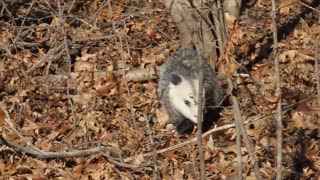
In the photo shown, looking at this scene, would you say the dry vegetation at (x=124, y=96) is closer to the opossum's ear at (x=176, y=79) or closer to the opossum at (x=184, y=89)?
the opossum at (x=184, y=89)

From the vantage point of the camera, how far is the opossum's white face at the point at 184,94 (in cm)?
545

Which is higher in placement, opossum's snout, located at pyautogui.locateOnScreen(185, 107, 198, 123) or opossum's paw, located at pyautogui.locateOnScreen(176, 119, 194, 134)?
opossum's snout, located at pyautogui.locateOnScreen(185, 107, 198, 123)

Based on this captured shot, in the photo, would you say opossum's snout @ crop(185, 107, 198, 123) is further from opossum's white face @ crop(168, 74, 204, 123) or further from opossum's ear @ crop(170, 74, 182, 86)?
opossum's ear @ crop(170, 74, 182, 86)

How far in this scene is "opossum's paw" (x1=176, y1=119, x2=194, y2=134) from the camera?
5.70 m

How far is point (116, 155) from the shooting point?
183 inches

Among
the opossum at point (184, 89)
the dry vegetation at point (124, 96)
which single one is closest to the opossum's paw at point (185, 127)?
the opossum at point (184, 89)

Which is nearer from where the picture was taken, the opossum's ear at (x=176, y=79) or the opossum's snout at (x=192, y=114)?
the opossum's snout at (x=192, y=114)

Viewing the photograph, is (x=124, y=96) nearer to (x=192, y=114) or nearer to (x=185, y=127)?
(x=185, y=127)

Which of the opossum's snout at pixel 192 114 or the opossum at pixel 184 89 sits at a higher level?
the opossum at pixel 184 89

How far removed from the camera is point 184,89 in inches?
221

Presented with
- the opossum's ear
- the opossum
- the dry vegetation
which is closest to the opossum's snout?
the opossum

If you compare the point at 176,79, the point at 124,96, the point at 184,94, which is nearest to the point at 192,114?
the point at 184,94

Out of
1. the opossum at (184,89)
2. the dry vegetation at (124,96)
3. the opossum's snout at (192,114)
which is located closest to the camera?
the dry vegetation at (124,96)

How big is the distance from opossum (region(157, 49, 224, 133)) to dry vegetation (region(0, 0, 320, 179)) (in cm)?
16
